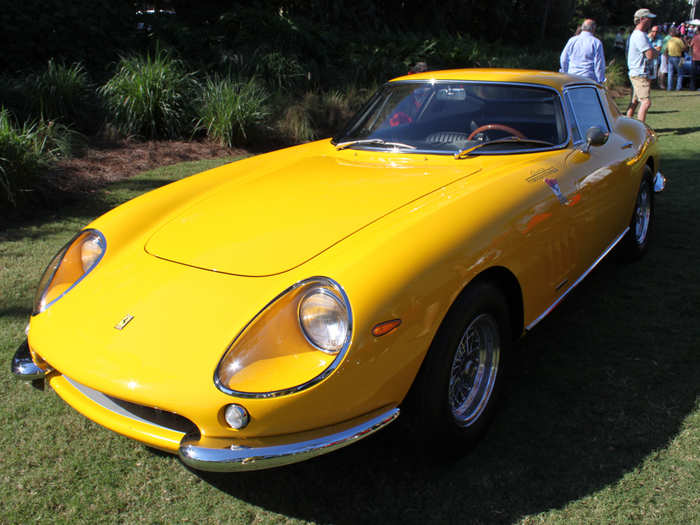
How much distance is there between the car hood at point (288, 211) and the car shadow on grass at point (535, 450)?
80 cm

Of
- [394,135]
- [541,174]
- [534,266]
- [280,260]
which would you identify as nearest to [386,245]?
[280,260]

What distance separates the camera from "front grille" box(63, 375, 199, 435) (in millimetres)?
2064

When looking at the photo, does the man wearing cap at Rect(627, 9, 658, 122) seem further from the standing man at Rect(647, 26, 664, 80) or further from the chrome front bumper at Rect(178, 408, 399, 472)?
the chrome front bumper at Rect(178, 408, 399, 472)

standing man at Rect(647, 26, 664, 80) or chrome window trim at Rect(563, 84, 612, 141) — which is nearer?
chrome window trim at Rect(563, 84, 612, 141)

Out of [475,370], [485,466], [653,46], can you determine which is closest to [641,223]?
[475,370]

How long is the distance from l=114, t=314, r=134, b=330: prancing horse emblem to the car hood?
0.33 meters

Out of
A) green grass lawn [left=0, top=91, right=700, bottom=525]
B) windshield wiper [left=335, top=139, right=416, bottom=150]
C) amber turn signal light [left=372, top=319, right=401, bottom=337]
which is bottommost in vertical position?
green grass lawn [left=0, top=91, right=700, bottom=525]

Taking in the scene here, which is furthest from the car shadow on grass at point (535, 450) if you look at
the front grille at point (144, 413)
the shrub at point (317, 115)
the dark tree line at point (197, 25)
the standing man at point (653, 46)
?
the dark tree line at point (197, 25)

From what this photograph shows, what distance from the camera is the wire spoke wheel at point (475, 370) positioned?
2.47m

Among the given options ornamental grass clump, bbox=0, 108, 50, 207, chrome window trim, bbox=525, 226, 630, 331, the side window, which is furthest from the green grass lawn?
ornamental grass clump, bbox=0, 108, 50, 207

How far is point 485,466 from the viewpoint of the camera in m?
2.47

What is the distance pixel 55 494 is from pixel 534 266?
2141 millimetres

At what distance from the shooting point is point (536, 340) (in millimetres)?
3490

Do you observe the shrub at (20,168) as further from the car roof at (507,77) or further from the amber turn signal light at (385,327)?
the amber turn signal light at (385,327)
